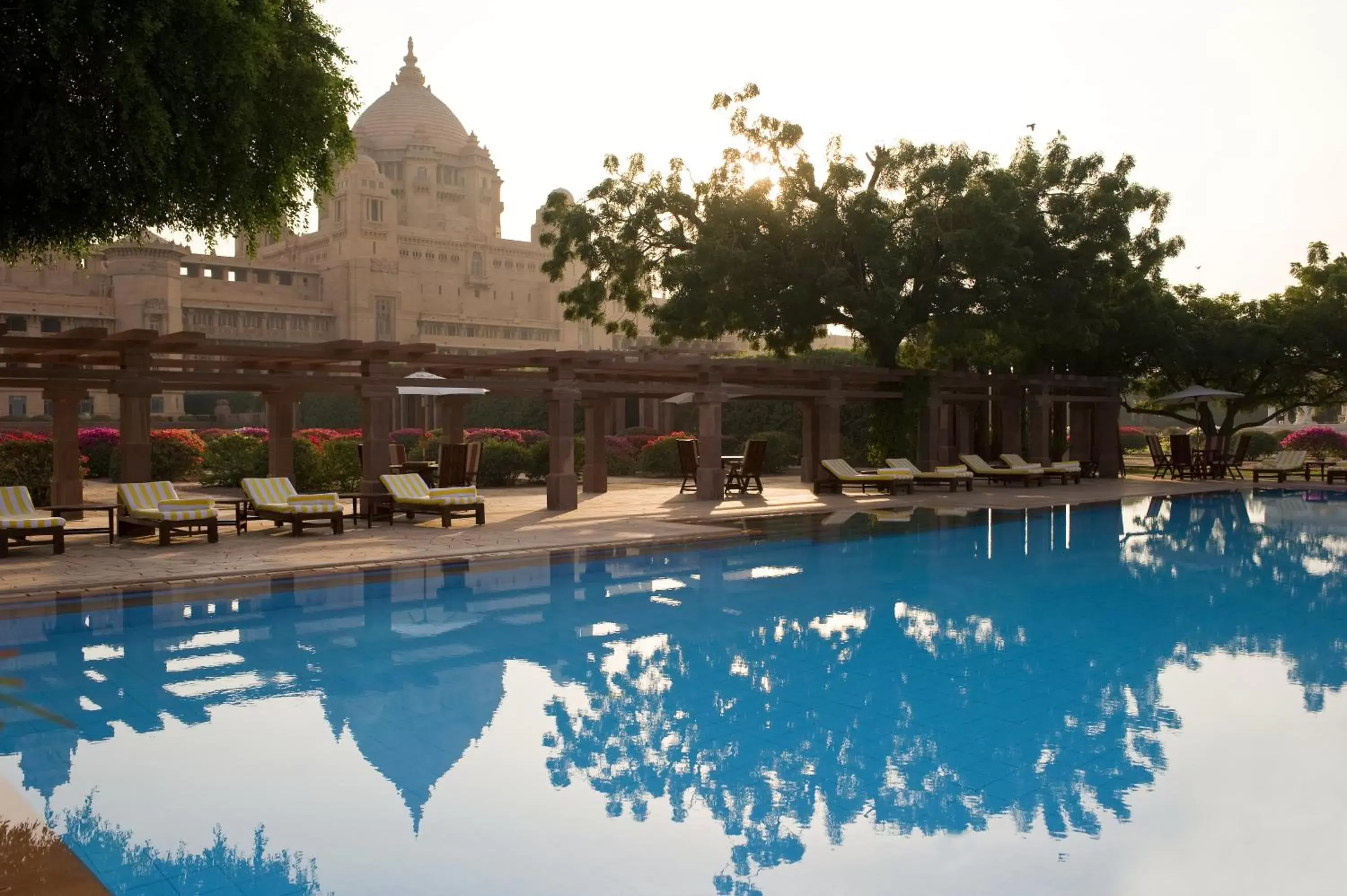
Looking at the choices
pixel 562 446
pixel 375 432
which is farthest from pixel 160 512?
pixel 562 446

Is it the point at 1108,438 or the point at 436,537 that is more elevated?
the point at 1108,438

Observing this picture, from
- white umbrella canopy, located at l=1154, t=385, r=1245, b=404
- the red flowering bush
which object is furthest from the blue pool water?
white umbrella canopy, located at l=1154, t=385, r=1245, b=404

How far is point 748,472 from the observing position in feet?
71.9

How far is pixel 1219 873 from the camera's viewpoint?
435cm

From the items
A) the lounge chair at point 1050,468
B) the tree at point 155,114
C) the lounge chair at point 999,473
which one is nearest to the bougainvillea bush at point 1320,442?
the lounge chair at point 1050,468

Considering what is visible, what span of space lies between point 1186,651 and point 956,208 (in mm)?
15843

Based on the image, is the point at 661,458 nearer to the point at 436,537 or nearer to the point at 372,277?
the point at 436,537

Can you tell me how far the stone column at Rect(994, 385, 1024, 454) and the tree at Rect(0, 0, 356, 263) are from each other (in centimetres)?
2107

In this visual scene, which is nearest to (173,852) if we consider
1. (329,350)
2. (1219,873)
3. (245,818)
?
(245,818)

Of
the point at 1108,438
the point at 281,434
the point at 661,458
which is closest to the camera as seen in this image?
the point at 281,434

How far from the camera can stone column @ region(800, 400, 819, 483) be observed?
24.8 metres

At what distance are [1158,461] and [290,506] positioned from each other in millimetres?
23583

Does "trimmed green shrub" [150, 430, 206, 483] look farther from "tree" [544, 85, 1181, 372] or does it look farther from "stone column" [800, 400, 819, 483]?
"stone column" [800, 400, 819, 483]

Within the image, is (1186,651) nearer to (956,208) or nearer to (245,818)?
(245,818)
